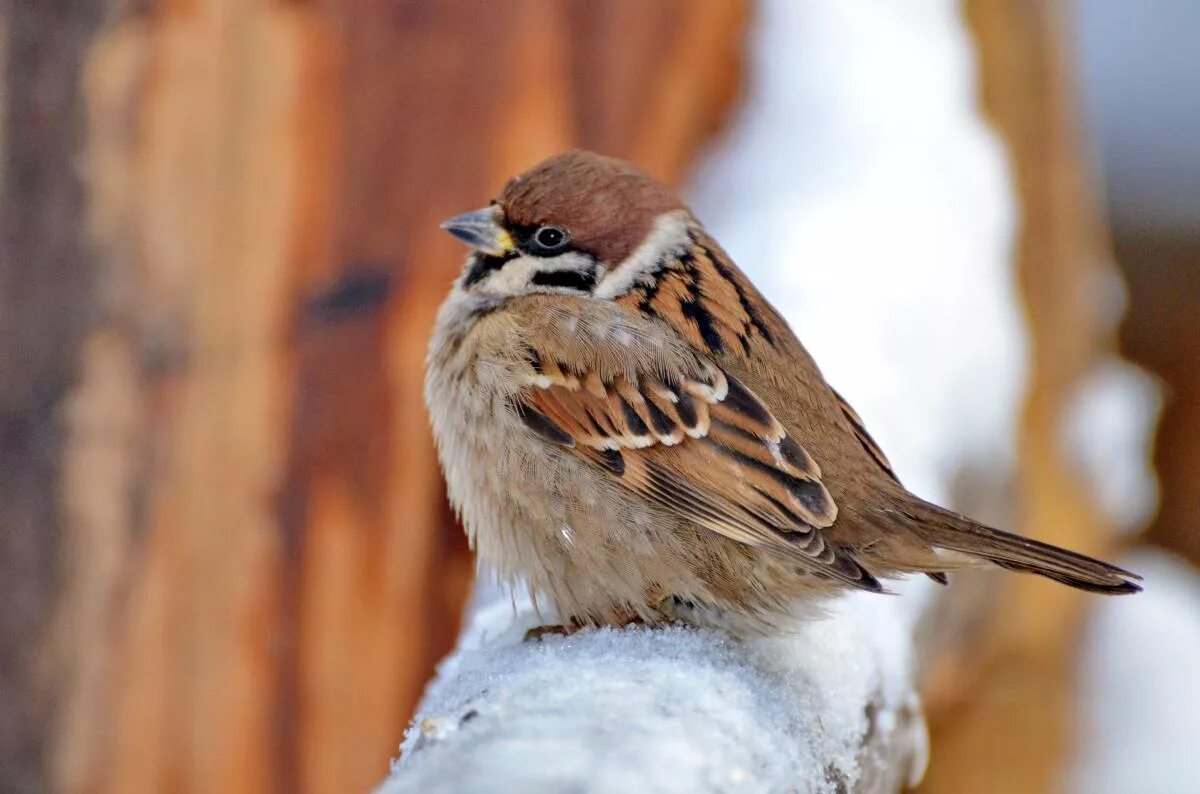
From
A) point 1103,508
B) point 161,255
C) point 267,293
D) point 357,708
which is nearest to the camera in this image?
point 161,255

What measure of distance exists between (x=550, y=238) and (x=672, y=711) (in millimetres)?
947

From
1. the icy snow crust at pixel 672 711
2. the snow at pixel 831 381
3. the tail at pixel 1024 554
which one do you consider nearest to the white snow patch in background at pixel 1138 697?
the snow at pixel 831 381

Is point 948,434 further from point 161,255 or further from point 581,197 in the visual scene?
point 161,255

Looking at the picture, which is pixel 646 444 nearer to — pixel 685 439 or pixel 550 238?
pixel 685 439

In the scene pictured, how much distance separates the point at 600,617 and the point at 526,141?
1027 mm

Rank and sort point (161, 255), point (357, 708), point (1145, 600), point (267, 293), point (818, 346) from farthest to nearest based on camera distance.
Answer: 1. point (1145, 600)
2. point (818, 346)
3. point (357, 708)
4. point (267, 293)
5. point (161, 255)

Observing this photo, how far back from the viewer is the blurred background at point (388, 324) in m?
1.73

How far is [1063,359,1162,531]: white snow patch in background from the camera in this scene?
12.0 ft

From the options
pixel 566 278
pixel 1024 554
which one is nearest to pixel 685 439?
pixel 566 278

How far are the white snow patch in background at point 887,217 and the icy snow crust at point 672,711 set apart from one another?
1.65ft

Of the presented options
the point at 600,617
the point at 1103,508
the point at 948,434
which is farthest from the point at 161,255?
the point at 1103,508

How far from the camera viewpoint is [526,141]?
2555 mm

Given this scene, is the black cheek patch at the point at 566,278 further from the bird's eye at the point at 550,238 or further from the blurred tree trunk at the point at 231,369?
the blurred tree trunk at the point at 231,369

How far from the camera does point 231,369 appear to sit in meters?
1.96
